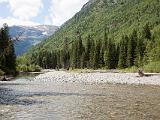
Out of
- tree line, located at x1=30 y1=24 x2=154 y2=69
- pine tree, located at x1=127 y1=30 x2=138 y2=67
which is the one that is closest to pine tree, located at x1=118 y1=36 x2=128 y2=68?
tree line, located at x1=30 y1=24 x2=154 y2=69

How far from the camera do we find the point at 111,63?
150500mm

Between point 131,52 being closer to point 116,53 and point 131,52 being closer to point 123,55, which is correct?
point 123,55

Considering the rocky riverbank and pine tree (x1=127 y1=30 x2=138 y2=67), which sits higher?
pine tree (x1=127 y1=30 x2=138 y2=67)

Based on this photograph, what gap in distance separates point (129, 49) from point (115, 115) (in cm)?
11643

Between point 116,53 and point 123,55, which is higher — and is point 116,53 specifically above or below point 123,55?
above

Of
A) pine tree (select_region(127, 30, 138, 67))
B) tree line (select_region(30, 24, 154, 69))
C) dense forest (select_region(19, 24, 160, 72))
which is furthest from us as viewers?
pine tree (select_region(127, 30, 138, 67))

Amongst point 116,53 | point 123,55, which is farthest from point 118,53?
point 123,55

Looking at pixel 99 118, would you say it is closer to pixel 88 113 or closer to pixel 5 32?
pixel 88 113

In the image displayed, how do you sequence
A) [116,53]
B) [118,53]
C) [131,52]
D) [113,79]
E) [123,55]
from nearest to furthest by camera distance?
[113,79]
[131,52]
[123,55]
[118,53]
[116,53]

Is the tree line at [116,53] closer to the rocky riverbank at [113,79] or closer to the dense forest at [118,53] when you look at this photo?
the dense forest at [118,53]

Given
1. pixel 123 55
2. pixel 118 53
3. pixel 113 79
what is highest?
pixel 118 53

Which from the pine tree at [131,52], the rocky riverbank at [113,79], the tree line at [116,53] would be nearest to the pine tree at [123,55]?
the tree line at [116,53]

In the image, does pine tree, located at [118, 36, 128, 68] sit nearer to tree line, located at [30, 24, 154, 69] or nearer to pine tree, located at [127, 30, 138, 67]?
tree line, located at [30, 24, 154, 69]

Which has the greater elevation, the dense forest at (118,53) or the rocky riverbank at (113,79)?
the dense forest at (118,53)
